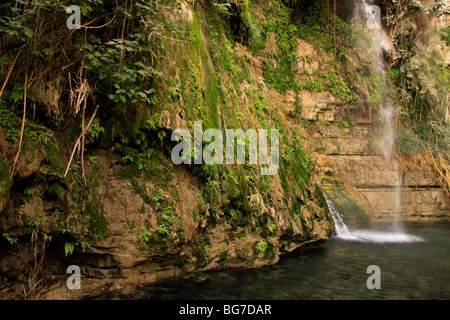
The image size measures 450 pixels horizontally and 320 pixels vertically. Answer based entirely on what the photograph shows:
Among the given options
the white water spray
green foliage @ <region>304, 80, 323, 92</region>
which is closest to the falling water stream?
the white water spray

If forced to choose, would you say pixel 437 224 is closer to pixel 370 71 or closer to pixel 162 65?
pixel 370 71

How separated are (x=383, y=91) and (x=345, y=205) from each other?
696cm

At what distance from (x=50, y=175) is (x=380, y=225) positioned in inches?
439

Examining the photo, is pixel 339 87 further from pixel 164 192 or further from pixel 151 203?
pixel 151 203

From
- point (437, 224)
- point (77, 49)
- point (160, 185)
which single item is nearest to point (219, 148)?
point (160, 185)

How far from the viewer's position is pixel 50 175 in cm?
388

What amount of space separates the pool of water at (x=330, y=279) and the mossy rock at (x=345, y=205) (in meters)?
2.61

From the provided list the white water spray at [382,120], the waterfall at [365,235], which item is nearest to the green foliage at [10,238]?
the waterfall at [365,235]

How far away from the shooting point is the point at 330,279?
202 inches

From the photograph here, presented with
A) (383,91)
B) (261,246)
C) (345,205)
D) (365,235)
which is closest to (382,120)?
(383,91)

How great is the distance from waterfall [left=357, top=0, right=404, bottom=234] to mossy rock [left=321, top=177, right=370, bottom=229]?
228 centimetres

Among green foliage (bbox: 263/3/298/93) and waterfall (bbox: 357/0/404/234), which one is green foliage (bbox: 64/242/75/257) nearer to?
green foliage (bbox: 263/3/298/93)

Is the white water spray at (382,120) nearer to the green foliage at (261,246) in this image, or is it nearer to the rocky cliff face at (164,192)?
the rocky cliff face at (164,192)

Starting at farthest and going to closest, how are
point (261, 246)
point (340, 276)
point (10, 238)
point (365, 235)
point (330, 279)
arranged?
1. point (365, 235)
2. point (261, 246)
3. point (340, 276)
4. point (330, 279)
5. point (10, 238)
